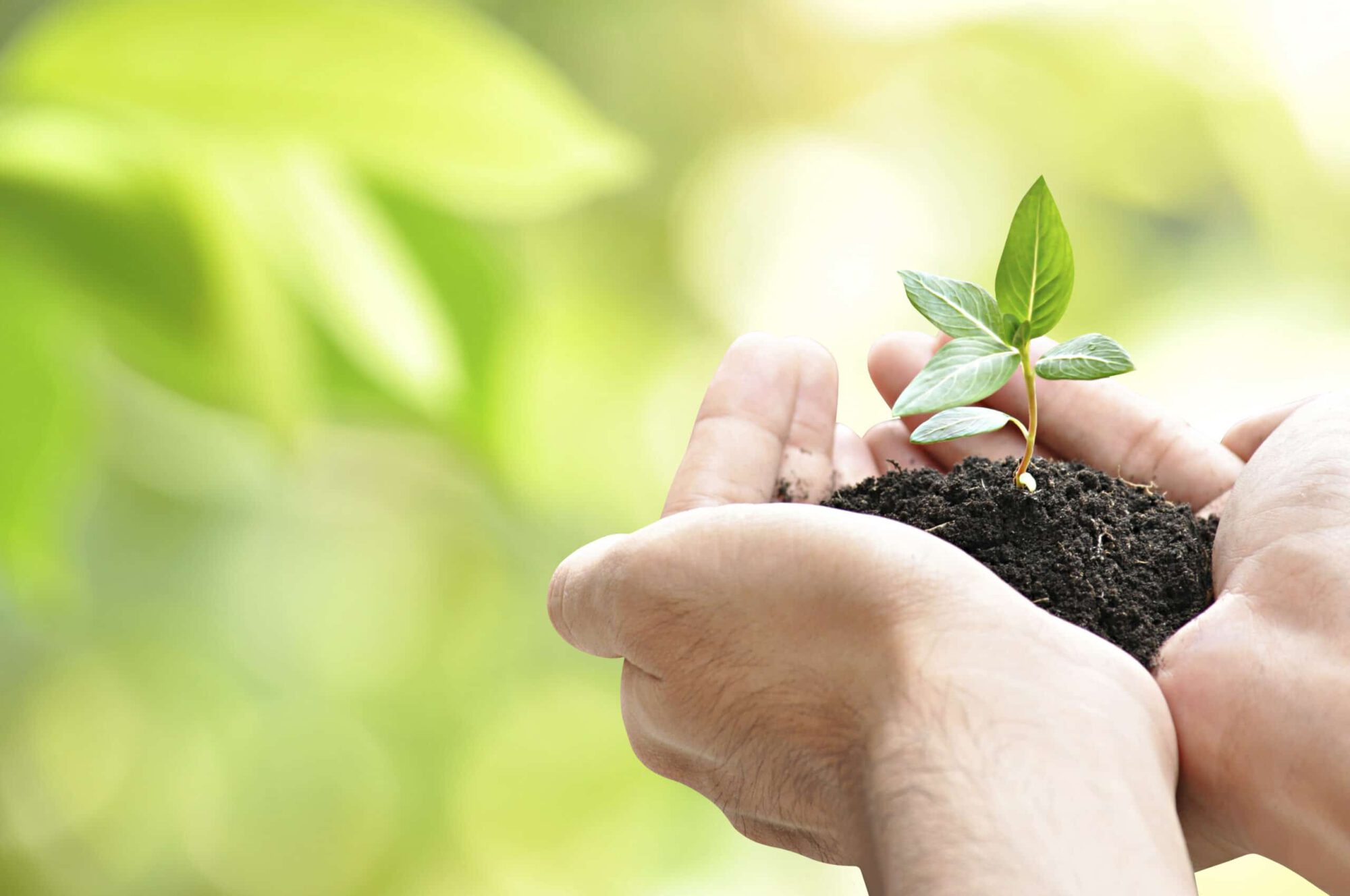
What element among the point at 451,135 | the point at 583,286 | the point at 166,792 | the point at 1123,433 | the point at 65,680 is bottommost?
the point at 166,792

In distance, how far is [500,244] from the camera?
143 cm

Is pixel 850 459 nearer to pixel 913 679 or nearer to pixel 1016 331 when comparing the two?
pixel 1016 331

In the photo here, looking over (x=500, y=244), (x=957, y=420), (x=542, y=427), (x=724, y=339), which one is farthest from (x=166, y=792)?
(x=957, y=420)

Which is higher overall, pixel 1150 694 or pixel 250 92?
pixel 250 92

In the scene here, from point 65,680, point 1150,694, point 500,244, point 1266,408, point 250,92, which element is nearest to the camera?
point 1150,694

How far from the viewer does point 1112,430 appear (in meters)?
0.90

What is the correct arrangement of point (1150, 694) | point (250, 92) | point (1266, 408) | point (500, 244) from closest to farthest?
point (1150, 694) → point (1266, 408) → point (250, 92) → point (500, 244)

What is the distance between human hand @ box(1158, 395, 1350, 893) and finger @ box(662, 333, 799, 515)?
0.33 metres

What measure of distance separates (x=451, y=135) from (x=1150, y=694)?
2.95ft

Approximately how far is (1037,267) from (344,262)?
0.81 meters

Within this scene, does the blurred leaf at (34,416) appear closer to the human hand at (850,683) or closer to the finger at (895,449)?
the human hand at (850,683)

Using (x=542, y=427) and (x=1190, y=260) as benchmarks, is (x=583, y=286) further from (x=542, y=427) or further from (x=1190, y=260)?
(x=1190, y=260)

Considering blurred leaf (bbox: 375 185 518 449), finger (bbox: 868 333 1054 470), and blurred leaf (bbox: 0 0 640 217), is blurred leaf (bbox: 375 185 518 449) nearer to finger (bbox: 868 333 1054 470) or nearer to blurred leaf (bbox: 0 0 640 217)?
blurred leaf (bbox: 0 0 640 217)

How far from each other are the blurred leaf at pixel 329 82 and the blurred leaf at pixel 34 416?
8.8 inches
